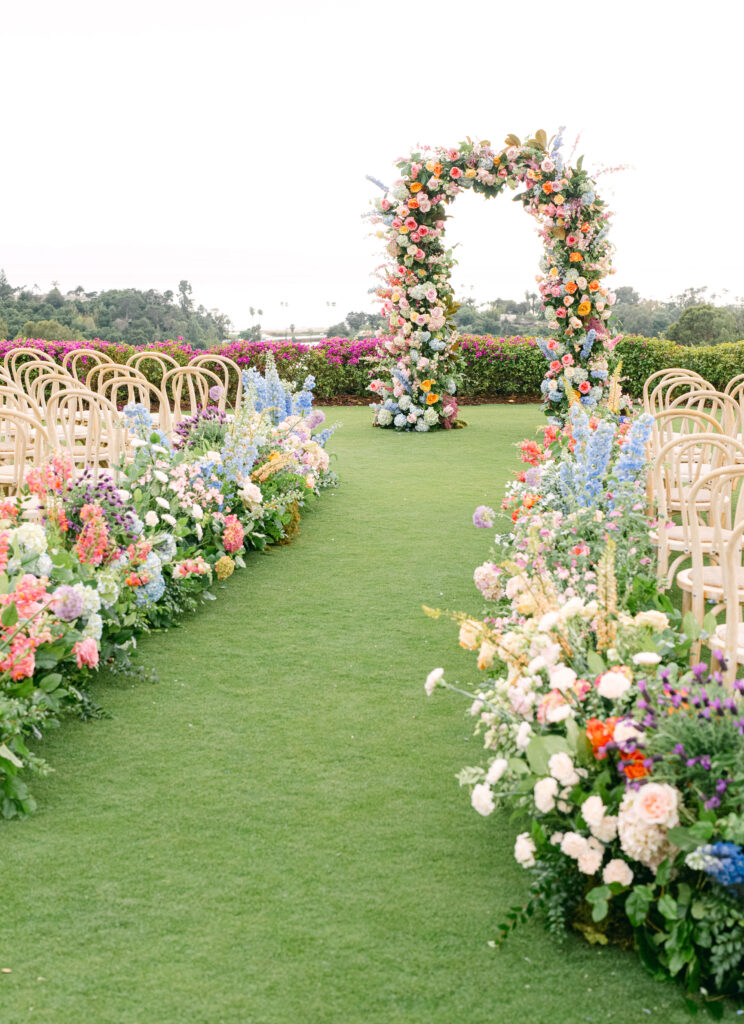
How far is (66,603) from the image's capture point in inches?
124

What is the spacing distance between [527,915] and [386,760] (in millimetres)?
958

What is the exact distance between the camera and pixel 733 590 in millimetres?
2404

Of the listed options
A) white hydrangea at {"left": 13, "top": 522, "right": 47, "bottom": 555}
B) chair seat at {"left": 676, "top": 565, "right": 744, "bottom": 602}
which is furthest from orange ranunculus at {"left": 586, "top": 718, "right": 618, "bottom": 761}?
white hydrangea at {"left": 13, "top": 522, "right": 47, "bottom": 555}

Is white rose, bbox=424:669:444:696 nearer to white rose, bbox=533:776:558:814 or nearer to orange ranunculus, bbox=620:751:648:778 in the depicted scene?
white rose, bbox=533:776:558:814

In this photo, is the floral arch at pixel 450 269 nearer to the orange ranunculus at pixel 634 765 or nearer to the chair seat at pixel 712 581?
the chair seat at pixel 712 581

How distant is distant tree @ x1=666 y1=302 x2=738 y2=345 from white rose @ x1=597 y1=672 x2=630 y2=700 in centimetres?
1236

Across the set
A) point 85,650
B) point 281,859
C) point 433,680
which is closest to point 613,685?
point 433,680

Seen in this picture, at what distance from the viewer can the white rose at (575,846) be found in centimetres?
202

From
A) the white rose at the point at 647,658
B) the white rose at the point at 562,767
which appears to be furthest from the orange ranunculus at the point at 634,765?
the white rose at the point at 647,658

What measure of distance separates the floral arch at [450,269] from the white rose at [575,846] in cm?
745

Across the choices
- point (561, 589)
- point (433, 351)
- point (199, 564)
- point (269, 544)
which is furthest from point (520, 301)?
point (561, 589)

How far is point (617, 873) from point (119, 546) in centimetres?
254

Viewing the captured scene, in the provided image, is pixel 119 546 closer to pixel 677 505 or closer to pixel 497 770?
pixel 497 770

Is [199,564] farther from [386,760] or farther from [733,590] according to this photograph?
[733,590]
